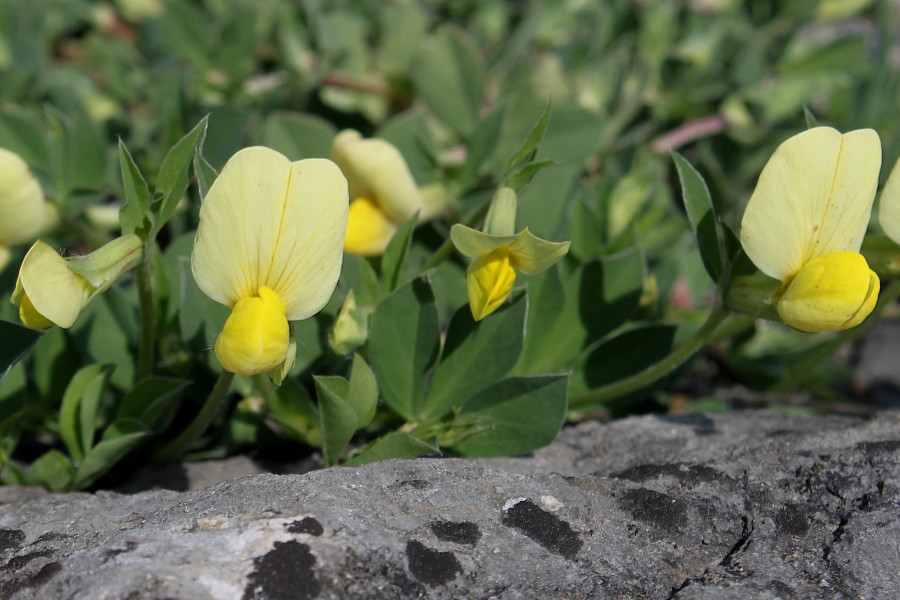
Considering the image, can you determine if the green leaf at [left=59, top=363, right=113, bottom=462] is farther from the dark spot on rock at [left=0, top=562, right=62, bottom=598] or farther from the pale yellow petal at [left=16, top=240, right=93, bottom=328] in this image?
the dark spot on rock at [left=0, top=562, right=62, bottom=598]

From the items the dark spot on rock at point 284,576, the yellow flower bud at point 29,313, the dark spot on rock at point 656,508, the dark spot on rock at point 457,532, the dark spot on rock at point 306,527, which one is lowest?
the dark spot on rock at point 656,508

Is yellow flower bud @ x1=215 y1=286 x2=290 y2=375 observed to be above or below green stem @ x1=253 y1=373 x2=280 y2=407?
above

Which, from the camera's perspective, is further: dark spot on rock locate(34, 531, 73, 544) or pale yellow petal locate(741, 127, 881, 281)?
pale yellow petal locate(741, 127, 881, 281)

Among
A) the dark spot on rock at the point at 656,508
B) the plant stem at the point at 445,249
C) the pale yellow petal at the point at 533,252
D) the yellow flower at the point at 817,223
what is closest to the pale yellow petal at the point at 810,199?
the yellow flower at the point at 817,223

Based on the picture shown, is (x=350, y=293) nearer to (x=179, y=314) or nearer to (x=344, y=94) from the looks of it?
(x=179, y=314)

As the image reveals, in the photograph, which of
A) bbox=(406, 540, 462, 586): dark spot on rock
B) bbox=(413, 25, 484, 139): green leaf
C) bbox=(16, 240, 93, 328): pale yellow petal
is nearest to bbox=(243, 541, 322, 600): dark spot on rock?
bbox=(406, 540, 462, 586): dark spot on rock

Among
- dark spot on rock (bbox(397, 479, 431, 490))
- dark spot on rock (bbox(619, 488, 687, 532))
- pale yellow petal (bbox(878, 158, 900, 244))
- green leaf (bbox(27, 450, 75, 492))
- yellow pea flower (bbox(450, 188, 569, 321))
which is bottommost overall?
green leaf (bbox(27, 450, 75, 492))

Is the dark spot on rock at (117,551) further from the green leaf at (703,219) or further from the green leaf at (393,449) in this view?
the green leaf at (703,219)

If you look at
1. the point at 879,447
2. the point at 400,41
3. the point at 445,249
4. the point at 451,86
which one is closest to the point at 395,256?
the point at 445,249
